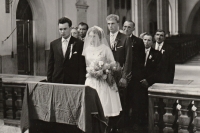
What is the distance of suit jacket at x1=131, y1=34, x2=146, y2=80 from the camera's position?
5086 millimetres

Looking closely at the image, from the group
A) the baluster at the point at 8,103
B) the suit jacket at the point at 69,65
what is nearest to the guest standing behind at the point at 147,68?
the suit jacket at the point at 69,65

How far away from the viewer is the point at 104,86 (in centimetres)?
434

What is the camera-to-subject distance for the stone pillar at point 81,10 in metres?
14.1

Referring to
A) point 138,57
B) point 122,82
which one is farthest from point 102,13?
point 122,82

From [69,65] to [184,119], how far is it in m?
1.81

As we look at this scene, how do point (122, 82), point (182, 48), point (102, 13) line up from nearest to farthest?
point (122, 82) < point (182, 48) < point (102, 13)

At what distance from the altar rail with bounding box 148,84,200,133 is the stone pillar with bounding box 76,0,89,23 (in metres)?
10.5

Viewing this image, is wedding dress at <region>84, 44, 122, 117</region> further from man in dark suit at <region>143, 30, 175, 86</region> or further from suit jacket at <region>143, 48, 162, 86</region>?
suit jacket at <region>143, 48, 162, 86</region>

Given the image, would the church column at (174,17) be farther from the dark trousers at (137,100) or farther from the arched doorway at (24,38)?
the dark trousers at (137,100)

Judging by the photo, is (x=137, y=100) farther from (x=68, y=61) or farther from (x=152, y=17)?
(x=152, y=17)

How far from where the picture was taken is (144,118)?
5277mm

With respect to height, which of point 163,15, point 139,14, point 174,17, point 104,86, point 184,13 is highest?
point 184,13

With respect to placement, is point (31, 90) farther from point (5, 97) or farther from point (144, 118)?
point (144, 118)

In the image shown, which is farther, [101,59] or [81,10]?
[81,10]
